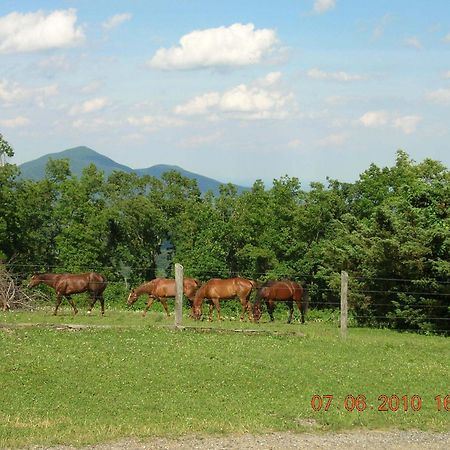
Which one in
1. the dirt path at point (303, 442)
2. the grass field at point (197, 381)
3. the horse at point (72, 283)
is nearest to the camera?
the dirt path at point (303, 442)

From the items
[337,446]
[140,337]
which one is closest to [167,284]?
[140,337]

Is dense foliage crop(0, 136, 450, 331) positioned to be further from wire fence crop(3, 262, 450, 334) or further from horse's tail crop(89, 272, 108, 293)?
horse's tail crop(89, 272, 108, 293)

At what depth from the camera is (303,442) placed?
1017cm

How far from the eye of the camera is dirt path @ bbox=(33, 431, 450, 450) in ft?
31.9

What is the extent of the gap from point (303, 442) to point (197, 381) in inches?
163

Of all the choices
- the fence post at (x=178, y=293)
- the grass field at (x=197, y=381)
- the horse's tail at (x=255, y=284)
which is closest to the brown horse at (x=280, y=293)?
the horse's tail at (x=255, y=284)

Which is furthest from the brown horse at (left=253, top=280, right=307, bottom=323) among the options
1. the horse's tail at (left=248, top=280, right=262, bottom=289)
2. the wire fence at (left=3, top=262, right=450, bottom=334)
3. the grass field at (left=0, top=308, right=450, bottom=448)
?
the grass field at (left=0, top=308, right=450, bottom=448)

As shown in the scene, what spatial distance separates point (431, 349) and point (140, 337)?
7.50 metres
